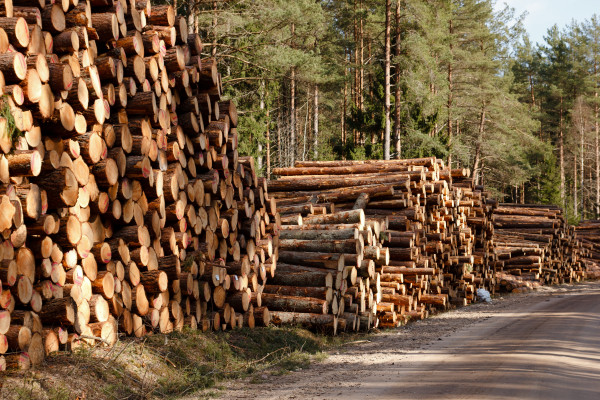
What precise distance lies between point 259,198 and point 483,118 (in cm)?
3882

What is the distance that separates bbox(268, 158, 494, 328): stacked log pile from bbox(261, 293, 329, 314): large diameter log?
553 mm

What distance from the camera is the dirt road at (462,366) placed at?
6250 millimetres

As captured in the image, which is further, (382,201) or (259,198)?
(382,201)

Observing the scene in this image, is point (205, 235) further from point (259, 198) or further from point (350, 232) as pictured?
point (350, 232)

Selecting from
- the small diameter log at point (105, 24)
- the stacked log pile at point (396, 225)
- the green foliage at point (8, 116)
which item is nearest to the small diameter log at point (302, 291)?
the stacked log pile at point (396, 225)

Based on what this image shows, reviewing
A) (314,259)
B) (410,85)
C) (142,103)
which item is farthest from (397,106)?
(142,103)

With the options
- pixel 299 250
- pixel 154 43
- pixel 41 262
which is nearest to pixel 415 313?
pixel 299 250

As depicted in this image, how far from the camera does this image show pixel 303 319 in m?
10.2

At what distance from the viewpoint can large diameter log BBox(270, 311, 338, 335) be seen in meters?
10.2

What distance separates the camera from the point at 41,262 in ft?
19.8

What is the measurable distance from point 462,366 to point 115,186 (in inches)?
181

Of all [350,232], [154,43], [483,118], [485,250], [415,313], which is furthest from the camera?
[483,118]

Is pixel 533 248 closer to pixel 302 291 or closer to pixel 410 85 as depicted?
pixel 410 85

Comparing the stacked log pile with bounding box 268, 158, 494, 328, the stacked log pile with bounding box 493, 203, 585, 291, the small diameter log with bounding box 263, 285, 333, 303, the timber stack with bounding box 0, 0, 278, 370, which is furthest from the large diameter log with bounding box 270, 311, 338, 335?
the stacked log pile with bounding box 493, 203, 585, 291
